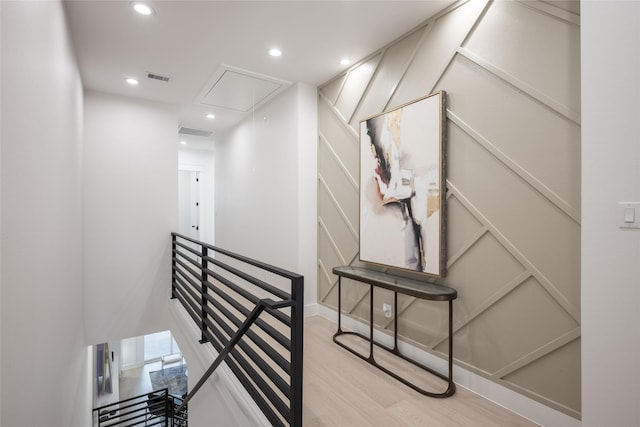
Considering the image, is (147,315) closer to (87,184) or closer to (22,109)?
(87,184)

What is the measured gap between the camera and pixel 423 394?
206 cm

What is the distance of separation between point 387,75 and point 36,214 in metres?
2.67

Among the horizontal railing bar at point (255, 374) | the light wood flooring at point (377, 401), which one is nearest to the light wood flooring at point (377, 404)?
the light wood flooring at point (377, 401)

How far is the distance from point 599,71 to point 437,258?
1.37m

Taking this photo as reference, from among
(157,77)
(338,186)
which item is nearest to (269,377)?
(338,186)

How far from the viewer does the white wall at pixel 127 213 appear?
3.97 metres

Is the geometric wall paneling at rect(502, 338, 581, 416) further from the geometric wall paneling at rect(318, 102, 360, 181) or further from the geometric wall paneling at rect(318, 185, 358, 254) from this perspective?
the geometric wall paneling at rect(318, 102, 360, 181)

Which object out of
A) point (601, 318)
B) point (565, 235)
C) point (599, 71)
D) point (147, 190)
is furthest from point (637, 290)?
point (147, 190)

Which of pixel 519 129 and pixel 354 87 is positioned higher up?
pixel 354 87

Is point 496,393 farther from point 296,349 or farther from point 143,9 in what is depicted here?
point 143,9

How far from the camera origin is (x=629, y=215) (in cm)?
130

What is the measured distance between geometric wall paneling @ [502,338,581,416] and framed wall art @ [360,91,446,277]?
743 mm

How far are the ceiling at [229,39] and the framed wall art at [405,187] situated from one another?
0.68m

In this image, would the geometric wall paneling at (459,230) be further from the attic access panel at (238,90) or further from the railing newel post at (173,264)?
the railing newel post at (173,264)
